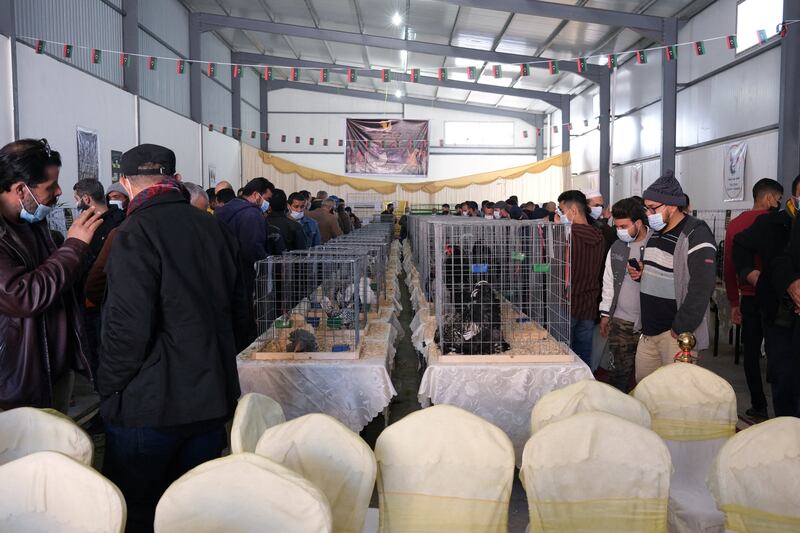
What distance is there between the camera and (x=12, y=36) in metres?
7.64

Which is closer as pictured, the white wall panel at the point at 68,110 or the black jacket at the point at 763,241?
the black jacket at the point at 763,241

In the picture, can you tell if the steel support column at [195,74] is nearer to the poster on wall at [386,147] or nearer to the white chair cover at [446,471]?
the poster on wall at [386,147]

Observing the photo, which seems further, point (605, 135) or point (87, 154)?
point (605, 135)

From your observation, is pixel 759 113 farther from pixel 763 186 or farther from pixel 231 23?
pixel 231 23

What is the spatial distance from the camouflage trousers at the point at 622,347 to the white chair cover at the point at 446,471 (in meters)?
2.30

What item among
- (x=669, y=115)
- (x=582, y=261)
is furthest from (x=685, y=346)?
(x=669, y=115)

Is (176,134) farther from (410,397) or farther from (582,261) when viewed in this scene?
(582,261)

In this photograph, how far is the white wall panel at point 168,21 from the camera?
12.8 meters

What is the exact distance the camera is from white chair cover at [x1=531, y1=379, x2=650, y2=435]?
2.56 metres

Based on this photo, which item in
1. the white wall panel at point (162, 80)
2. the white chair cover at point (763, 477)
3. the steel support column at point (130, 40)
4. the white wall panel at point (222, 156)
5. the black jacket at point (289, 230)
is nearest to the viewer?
the white chair cover at point (763, 477)

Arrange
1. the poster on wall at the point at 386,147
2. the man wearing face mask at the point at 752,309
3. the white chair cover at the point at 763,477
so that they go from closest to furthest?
the white chair cover at the point at 763,477 < the man wearing face mask at the point at 752,309 < the poster on wall at the point at 386,147

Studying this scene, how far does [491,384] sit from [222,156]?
15.3 metres

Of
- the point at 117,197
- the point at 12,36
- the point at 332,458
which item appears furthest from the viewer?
the point at 12,36

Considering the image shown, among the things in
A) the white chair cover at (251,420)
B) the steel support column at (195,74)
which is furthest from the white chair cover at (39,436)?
the steel support column at (195,74)
